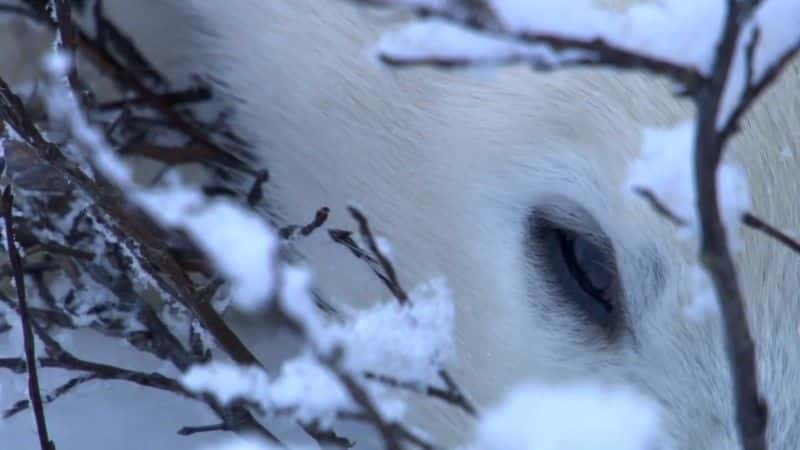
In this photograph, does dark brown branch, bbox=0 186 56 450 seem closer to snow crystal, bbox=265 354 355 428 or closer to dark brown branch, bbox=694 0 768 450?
snow crystal, bbox=265 354 355 428

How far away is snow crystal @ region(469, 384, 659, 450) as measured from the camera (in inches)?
32.8

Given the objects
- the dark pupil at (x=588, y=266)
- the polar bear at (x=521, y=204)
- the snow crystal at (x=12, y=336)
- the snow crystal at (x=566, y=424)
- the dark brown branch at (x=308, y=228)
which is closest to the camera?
the snow crystal at (x=566, y=424)

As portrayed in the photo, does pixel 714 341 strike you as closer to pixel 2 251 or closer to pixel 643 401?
pixel 643 401

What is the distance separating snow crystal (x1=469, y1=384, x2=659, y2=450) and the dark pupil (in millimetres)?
195

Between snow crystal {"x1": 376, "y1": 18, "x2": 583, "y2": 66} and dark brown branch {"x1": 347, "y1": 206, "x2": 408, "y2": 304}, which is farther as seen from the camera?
dark brown branch {"x1": 347, "y1": 206, "x2": 408, "y2": 304}

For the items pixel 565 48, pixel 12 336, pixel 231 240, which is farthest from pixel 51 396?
pixel 565 48

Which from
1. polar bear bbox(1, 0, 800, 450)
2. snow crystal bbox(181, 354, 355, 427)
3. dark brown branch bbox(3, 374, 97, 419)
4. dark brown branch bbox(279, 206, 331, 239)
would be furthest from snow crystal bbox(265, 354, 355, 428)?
dark brown branch bbox(3, 374, 97, 419)

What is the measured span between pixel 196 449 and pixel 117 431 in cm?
12

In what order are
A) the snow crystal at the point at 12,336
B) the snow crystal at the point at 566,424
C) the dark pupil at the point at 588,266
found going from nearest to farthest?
1. the snow crystal at the point at 566,424
2. the dark pupil at the point at 588,266
3. the snow crystal at the point at 12,336

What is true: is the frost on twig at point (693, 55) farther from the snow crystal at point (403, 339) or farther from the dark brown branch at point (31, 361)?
the dark brown branch at point (31, 361)

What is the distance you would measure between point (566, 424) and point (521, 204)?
46 cm

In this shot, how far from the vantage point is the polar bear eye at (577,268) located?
1252mm

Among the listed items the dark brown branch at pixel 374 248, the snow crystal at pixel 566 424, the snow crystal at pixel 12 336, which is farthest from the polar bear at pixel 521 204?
the snow crystal at pixel 12 336

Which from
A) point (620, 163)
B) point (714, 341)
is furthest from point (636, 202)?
point (714, 341)
